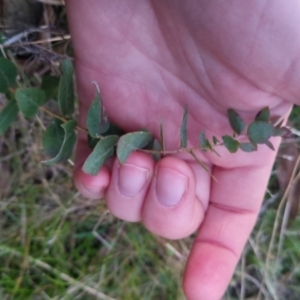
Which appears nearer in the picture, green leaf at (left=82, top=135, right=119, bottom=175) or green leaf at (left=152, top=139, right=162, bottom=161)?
green leaf at (left=82, top=135, right=119, bottom=175)

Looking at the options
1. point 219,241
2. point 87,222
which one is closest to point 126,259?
point 87,222

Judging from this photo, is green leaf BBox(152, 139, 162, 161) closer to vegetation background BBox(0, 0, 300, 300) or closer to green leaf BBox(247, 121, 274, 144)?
green leaf BBox(247, 121, 274, 144)

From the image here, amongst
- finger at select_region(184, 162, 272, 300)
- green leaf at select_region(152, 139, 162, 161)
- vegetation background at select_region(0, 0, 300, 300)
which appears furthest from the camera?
vegetation background at select_region(0, 0, 300, 300)

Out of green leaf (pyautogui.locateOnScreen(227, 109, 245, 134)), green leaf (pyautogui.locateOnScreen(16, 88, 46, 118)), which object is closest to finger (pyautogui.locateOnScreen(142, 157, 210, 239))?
green leaf (pyautogui.locateOnScreen(227, 109, 245, 134))

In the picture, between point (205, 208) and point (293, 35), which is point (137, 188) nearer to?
point (205, 208)

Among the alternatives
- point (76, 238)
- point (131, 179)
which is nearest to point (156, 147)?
point (131, 179)

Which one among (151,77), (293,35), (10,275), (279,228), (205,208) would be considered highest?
(293,35)
